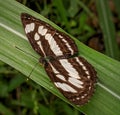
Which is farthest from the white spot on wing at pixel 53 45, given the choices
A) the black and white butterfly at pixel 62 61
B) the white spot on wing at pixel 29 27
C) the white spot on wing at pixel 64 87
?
the white spot on wing at pixel 64 87

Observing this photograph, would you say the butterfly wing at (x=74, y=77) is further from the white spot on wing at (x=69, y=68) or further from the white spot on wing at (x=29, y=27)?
the white spot on wing at (x=29, y=27)

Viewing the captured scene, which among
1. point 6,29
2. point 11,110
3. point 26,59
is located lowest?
point 11,110

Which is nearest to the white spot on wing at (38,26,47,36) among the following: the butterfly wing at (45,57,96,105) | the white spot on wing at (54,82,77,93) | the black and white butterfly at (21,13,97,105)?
the black and white butterfly at (21,13,97,105)

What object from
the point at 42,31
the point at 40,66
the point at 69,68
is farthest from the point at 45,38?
the point at 69,68

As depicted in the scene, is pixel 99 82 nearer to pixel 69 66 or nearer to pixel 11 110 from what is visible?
pixel 69 66

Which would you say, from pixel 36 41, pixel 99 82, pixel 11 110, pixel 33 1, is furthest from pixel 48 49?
pixel 11 110

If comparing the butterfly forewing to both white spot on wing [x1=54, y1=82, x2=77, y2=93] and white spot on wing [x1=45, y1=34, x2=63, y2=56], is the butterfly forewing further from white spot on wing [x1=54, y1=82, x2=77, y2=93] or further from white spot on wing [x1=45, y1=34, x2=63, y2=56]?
white spot on wing [x1=54, y1=82, x2=77, y2=93]
